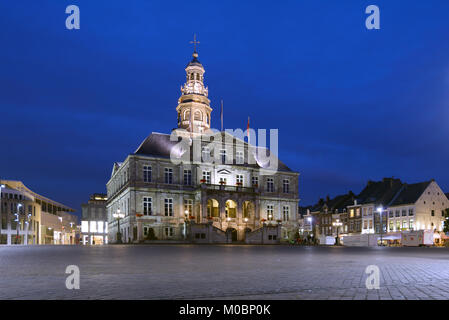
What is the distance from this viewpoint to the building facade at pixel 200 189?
60.5 m

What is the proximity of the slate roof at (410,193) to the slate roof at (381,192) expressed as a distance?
4.42ft

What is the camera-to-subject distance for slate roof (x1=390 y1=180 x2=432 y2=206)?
7075 cm

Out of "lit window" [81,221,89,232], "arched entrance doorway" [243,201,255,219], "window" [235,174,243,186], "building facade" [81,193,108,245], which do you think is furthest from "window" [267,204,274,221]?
"lit window" [81,221,89,232]

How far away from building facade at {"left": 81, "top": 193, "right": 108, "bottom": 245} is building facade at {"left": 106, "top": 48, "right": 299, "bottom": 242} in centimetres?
3573

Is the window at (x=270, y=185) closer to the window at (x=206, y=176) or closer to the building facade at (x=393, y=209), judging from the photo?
the window at (x=206, y=176)

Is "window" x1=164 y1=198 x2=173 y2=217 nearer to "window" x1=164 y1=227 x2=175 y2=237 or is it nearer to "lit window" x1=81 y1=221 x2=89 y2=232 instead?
"window" x1=164 y1=227 x2=175 y2=237

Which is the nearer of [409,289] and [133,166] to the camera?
[409,289]

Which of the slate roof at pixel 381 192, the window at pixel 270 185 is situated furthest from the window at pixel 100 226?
the slate roof at pixel 381 192

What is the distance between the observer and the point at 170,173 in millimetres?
63562
